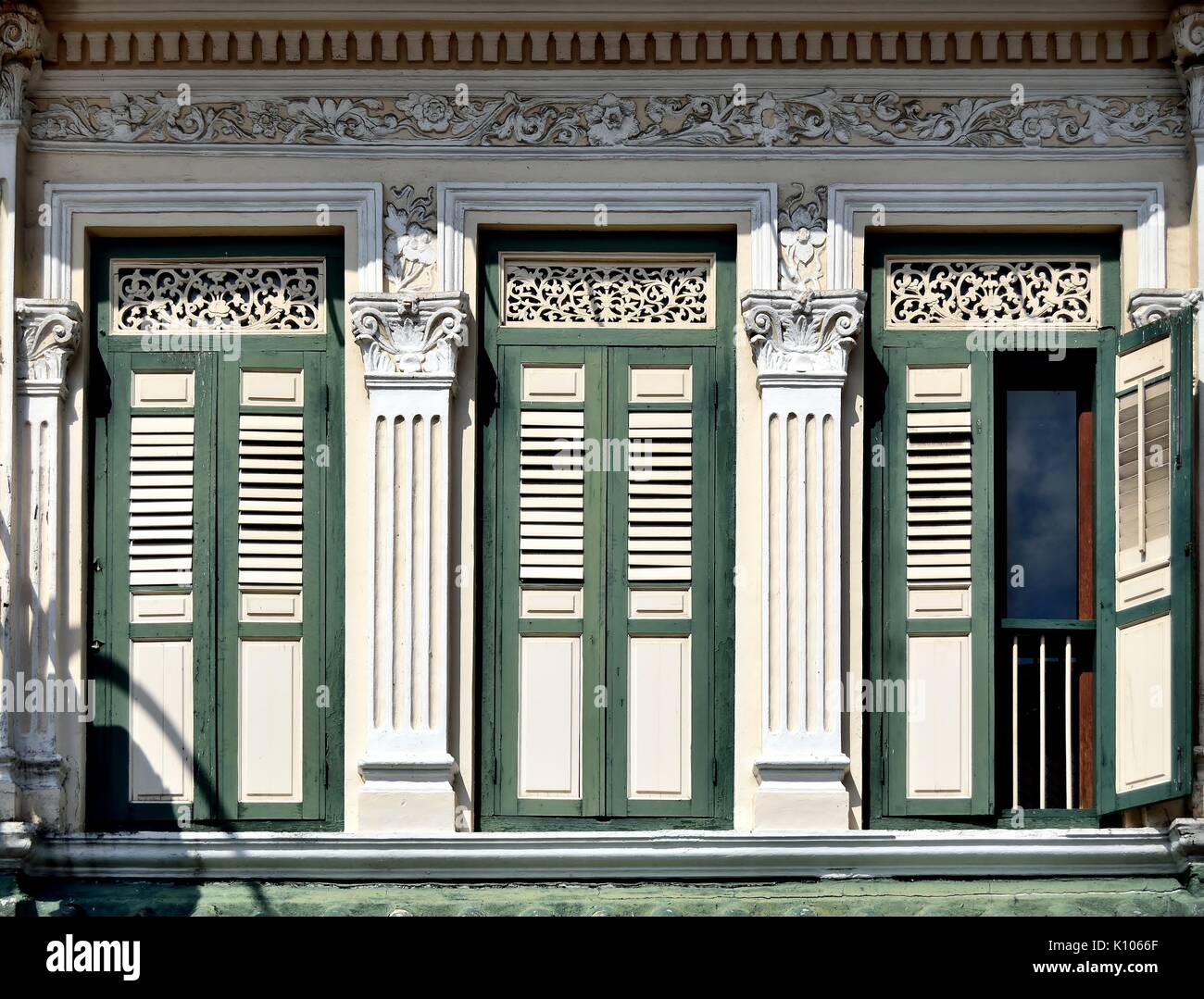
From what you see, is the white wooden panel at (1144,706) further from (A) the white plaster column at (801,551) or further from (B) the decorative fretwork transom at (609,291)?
(B) the decorative fretwork transom at (609,291)

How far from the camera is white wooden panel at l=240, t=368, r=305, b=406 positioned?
11375 millimetres

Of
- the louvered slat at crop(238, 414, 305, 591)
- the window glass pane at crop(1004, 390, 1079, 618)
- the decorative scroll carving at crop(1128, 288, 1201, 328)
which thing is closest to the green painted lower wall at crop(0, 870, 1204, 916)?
the window glass pane at crop(1004, 390, 1079, 618)

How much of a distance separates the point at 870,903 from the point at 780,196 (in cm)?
347

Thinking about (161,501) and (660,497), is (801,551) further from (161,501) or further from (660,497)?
(161,501)

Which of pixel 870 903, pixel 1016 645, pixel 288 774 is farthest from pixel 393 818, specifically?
pixel 1016 645

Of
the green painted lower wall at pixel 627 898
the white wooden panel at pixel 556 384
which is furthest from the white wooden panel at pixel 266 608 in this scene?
the white wooden panel at pixel 556 384

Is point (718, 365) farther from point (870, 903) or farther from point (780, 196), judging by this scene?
point (870, 903)

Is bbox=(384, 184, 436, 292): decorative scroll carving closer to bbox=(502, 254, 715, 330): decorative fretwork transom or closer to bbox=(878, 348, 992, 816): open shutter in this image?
bbox=(502, 254, 715, 330): decorative fretwork transom

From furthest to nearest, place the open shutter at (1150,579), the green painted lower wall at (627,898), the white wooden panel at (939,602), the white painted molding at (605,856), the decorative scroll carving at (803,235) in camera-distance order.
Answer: the decorative scroll carving at (803,235)
the white wooden panel at (939,602)
the white painted molding at (605,856)
the open shutter at (1150,579)
the green painted lower wall at (627,898)

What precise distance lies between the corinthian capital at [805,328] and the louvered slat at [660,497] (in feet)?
1.71

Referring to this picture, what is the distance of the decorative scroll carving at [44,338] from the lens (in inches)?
441

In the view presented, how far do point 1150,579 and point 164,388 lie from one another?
16.0ft

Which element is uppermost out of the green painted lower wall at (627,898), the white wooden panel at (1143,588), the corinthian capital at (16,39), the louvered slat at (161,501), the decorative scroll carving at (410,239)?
the corinthian capital at (16,39)

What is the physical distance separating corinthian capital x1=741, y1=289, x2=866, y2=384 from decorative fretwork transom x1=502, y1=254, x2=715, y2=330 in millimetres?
372
